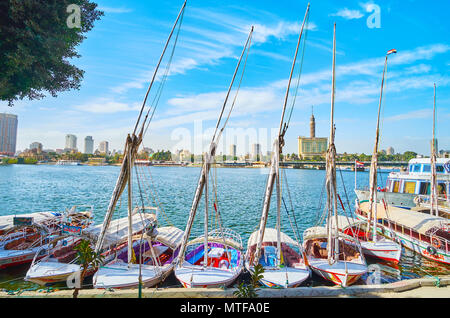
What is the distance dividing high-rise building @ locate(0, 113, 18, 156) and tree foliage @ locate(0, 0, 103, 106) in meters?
206

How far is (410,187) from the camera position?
3198 cm

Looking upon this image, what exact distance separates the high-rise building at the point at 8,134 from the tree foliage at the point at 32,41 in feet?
675

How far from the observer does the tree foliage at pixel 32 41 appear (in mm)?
9664

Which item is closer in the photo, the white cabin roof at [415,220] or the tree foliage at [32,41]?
the tree foliage at [32,41]

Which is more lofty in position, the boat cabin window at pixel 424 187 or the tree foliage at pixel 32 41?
the tree foliage at pixel 32 41

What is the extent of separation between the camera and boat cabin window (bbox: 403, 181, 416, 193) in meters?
31.6

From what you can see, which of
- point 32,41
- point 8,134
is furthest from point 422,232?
point 8,134

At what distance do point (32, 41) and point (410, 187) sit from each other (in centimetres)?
4014

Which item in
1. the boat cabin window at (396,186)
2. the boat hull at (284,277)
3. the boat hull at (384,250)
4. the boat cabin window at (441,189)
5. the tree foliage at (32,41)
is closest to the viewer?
the tree foliage at (32,41)

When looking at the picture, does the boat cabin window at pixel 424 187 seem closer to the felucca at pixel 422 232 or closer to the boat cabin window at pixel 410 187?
the boat cabin window at pixel 410 187

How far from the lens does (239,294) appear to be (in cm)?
788

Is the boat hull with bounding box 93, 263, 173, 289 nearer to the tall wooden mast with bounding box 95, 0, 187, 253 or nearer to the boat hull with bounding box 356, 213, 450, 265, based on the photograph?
the tall wooden mast with bounding box 95, 0, 187, 253

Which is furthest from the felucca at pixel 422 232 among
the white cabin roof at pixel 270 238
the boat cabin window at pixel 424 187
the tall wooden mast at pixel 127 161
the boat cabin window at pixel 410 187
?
the tall wooden mast at pixel 127 161
